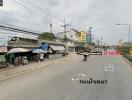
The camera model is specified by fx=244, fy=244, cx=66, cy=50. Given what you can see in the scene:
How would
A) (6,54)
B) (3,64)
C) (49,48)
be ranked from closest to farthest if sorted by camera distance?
(3,64)
(6,54)
(49,48)

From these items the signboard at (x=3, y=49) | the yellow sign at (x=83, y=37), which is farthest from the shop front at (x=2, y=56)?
the yellow sign at (x=83, y=37)

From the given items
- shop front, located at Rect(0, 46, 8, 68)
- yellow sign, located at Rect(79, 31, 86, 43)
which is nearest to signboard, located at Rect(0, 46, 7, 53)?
shop front, located at Rect(0, 46, 8, 68)

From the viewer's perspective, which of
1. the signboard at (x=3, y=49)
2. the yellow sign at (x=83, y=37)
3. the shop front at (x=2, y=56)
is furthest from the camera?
the yellow sign at (x=83, y=37)

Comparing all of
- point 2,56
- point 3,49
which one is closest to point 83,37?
point 3,49

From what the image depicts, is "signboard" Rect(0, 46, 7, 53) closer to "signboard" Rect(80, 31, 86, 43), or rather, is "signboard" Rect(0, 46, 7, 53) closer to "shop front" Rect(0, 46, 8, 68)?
"shop front" Rect(0, 46, 8, 68)

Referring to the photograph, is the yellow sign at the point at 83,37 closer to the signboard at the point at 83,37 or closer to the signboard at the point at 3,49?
the signboard at the point at 83,37

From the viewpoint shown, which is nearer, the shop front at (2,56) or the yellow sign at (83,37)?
the shop front at (2,56)

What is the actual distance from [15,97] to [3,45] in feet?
64.4

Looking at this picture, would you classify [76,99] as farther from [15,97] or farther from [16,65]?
[16,65]

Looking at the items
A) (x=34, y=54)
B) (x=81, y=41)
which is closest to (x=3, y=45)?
(x=34, y=54)

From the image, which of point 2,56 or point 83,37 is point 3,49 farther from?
point 83,37

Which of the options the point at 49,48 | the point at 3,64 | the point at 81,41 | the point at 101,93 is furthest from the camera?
the point at 81,41

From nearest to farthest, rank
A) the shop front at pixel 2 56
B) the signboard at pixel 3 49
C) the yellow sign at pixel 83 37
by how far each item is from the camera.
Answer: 1. the shop front at pixel 2 56
2. the signboard at pixel 3 49
3. the yellow sign at pixel 83 37

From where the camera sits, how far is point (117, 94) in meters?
12.9
